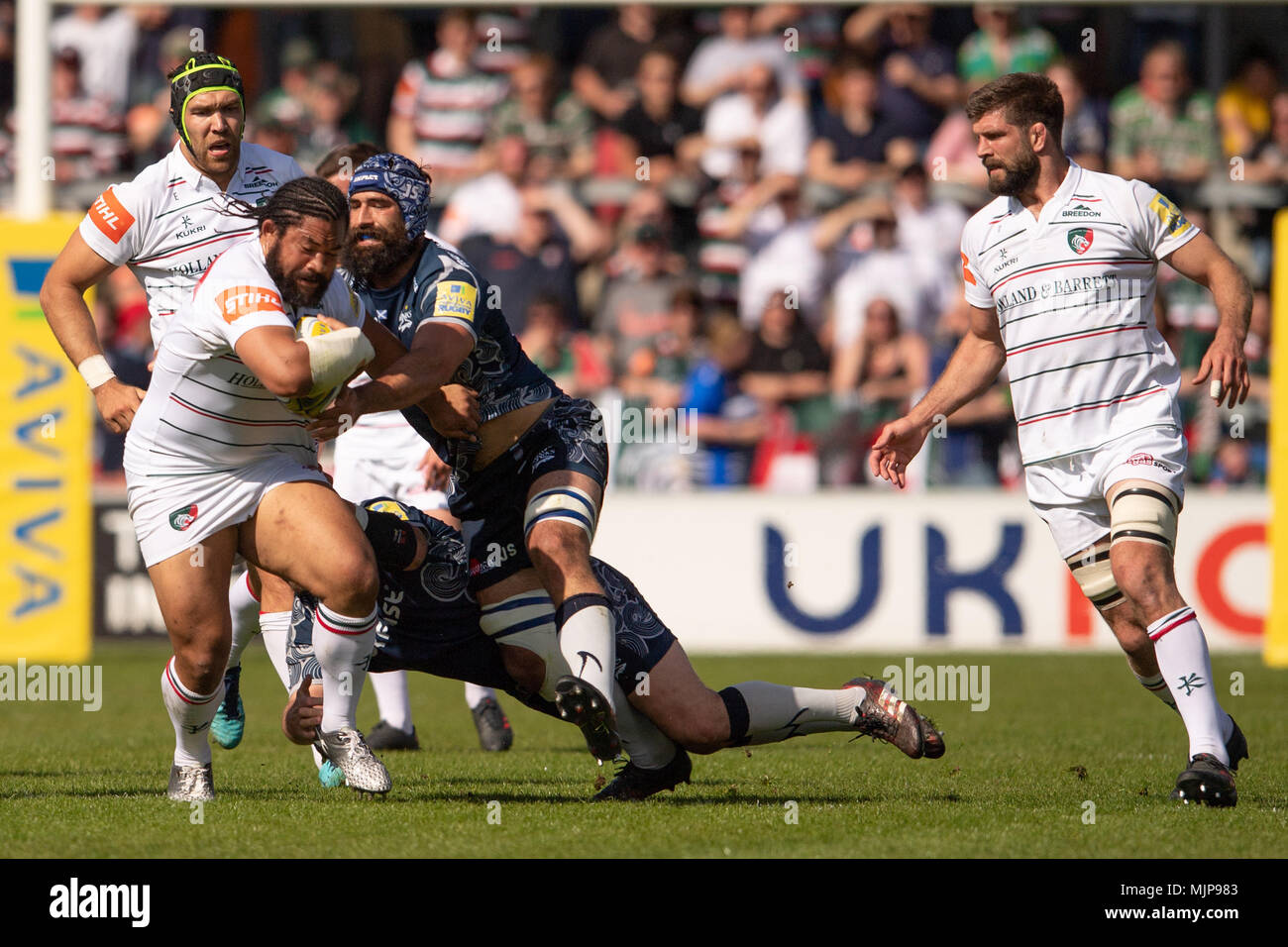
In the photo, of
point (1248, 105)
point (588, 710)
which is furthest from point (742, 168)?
point (588, 710)

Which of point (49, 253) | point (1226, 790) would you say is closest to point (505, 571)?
point (1226, 790)

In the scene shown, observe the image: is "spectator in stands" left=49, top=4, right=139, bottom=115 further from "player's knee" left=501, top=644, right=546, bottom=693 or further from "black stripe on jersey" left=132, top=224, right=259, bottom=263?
"player's knee" left=501, top=644, right=546, bottom=693

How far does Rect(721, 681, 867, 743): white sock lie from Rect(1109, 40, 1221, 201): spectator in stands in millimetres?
9860

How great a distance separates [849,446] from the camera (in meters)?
13.4

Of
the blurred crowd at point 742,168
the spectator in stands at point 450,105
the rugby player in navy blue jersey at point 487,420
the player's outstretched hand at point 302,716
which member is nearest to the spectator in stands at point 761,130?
the blurred crowd at point 742,168

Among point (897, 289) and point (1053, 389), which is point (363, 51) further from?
point (1053, 389)

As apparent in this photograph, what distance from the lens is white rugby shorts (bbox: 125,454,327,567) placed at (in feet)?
19.7

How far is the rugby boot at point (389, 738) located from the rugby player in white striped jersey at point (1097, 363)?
277cm

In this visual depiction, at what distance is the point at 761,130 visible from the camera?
15.6 metres

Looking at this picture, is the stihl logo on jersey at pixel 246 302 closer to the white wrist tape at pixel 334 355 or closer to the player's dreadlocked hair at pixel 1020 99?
the white wrist tape at pixel 334 355

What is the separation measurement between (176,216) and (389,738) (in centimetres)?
264

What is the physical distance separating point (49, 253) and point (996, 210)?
24.0 feet

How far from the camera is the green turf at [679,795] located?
542cm

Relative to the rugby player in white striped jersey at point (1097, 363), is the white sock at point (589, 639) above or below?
below
